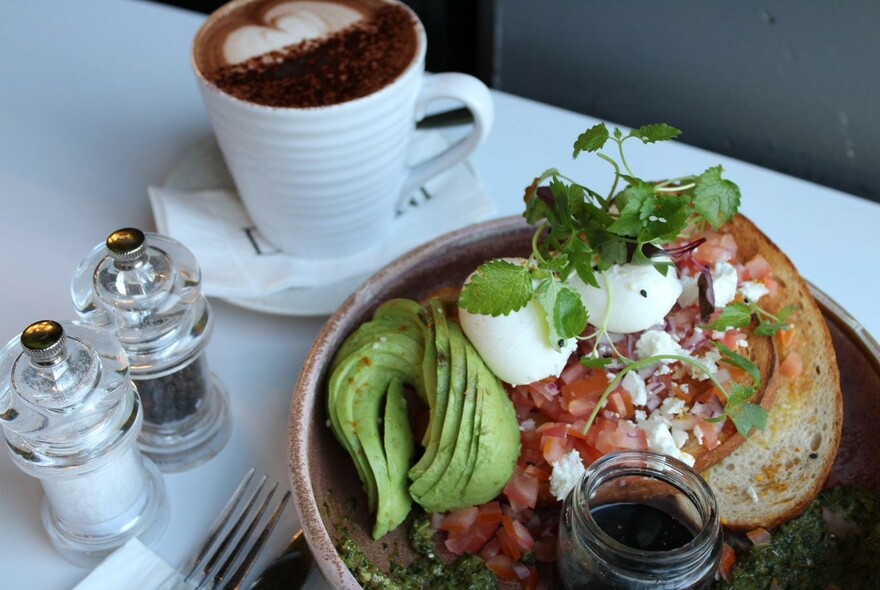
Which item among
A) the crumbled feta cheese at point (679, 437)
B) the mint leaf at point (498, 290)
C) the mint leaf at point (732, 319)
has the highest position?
the mint leaf at point (498, 290)

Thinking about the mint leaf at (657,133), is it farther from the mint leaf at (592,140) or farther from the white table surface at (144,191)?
the white table surface at (144,191)

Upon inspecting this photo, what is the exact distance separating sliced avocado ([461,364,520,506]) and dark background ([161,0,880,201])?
1386 millimetres

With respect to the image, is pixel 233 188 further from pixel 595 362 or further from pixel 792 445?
pixel 792 445

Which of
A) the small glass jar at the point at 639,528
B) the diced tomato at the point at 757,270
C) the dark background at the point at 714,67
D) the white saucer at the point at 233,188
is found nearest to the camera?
the small glass jar at the point at 639,528

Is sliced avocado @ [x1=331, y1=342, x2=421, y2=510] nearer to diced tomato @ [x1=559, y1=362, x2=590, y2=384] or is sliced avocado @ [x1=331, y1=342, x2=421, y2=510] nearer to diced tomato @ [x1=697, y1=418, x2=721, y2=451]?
diced tomato @ [x1=559, y1=362, x2=590, y2=384]

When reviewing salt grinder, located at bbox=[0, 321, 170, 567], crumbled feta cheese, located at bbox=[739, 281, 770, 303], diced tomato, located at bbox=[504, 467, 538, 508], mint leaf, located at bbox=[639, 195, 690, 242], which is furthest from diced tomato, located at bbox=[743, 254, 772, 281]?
salt grinder, located at bbox=[0, 321, 170, 567]

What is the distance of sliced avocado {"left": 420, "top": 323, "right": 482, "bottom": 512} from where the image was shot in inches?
45.1

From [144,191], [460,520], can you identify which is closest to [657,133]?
[460,520]

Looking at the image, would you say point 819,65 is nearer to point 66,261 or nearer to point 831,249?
point 831,249

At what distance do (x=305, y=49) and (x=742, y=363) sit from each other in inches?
35.1

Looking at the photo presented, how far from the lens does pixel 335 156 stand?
1.48 m

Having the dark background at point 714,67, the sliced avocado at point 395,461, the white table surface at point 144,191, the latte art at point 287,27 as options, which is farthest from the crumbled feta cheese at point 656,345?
the dark background at point 714,67

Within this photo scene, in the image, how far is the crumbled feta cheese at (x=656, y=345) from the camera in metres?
1.21

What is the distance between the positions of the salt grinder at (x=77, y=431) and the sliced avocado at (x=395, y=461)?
0.32 metres
